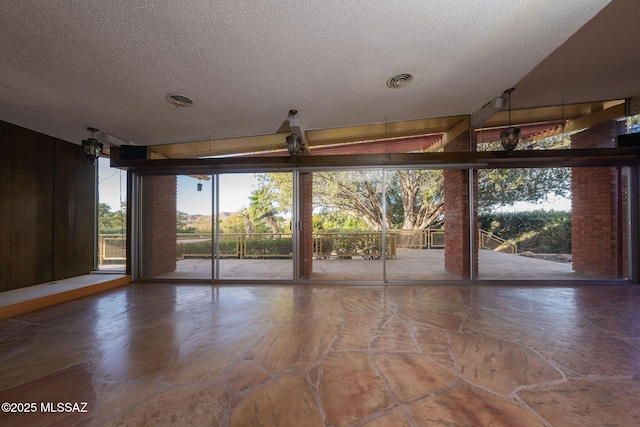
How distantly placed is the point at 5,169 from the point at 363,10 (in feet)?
18.4

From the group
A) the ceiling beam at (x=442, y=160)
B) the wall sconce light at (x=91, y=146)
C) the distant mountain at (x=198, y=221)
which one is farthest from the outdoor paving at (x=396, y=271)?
the wall sconce light at (x=91, y=146)

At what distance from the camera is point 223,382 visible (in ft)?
5.58

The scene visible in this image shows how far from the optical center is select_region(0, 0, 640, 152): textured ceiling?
1851mm

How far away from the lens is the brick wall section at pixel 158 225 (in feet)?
16.1

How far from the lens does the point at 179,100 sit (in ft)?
10.2

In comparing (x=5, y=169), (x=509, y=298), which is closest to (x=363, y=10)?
(x=509, y=298)

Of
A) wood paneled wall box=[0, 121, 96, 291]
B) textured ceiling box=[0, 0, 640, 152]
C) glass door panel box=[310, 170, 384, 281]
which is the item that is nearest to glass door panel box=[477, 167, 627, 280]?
textured ceiling box=[0, 0, 640, 152]

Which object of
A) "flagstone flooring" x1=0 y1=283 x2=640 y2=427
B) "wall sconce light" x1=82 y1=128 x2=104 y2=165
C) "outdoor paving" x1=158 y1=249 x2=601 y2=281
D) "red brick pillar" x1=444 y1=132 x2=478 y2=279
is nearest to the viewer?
"flagstone flooring" x1=0 y1=283 x2=640 y2=427

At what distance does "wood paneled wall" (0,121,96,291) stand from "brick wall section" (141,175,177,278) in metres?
1.12

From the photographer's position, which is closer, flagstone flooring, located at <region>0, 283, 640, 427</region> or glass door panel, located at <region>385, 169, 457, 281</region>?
flagstone flooring, located at <region>0, 283, 640, 427</region>

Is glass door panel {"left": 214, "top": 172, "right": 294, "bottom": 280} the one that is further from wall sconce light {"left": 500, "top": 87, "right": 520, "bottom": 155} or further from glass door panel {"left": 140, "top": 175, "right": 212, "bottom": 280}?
wall sconce light {"left": 500, "top": 87, "right": 520, "bottom": 155}

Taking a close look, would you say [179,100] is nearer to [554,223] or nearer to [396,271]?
[396,271]

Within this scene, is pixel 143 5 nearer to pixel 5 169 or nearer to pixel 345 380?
pixel 345 380

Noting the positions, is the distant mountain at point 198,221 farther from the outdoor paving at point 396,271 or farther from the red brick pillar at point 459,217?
the red brick pillar at point 459,217
